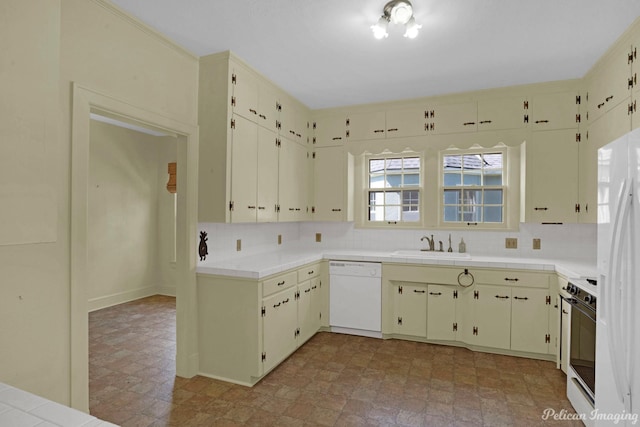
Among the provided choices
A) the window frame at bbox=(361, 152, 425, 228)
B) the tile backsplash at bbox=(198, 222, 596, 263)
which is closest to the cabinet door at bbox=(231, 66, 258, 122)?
the tile backsplash at bbox=(198, 222, 596, 263)

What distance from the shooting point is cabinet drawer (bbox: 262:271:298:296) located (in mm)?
2779

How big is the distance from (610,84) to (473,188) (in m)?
1.53

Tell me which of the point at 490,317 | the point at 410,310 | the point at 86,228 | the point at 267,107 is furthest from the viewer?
the point at 410,310

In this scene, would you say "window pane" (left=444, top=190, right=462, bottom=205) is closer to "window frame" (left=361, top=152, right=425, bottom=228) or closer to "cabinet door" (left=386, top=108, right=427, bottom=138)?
"window frame" (left=361, top=152, right=425, bottom=228)

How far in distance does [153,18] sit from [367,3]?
141cm

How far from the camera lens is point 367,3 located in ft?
7.09

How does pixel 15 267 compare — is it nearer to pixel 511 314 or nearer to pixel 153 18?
pixel 153 18

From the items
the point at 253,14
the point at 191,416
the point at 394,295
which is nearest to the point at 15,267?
the point at 191,416

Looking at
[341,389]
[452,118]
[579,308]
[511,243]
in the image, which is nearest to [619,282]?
[579,308]

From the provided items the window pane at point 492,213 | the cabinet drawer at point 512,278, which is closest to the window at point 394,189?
the window pane at point 492,213

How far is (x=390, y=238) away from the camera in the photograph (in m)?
4.33

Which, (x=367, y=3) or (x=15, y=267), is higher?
(x=367, y=3)

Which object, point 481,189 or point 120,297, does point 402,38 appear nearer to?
point 481,189

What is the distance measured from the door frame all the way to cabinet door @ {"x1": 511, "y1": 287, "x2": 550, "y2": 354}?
2865 millimetres
